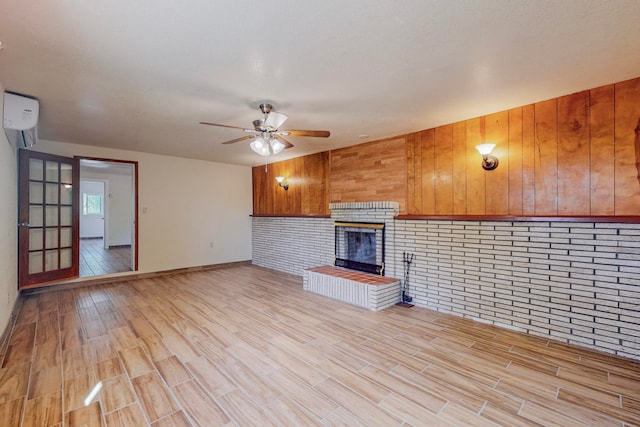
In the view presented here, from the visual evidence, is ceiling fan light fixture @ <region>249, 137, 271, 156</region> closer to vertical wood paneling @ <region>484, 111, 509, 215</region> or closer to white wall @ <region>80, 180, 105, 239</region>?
vertical wood paneling @ <region>484, 111, 509, 215</region>

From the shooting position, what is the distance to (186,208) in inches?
239

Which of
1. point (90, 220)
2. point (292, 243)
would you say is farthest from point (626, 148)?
point (90, 220)

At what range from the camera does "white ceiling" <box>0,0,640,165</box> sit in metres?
1.61

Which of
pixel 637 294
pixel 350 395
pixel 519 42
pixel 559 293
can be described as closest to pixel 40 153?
pixel 350 395

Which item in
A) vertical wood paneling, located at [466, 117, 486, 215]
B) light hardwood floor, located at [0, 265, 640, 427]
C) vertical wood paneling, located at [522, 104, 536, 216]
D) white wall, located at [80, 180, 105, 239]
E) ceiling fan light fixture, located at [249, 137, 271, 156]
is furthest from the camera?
white wall, located at [80, 180, 105, 239]

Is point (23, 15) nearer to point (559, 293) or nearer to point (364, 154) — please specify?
point (364, 154)

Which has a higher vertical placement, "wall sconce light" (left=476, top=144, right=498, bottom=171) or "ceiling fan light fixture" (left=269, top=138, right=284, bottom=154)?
"ceiling fan light fixture" (left=269, top=138, right=284, bottom=154)

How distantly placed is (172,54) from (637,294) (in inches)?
166

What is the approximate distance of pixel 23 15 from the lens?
5.34ft

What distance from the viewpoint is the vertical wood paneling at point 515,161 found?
3.07m

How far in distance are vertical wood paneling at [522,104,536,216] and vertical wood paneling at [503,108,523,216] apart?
0.12 feet

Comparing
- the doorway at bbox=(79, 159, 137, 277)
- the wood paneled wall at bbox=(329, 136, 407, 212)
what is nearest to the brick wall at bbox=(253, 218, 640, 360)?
the wood paneled wall at bbox=(329, 136, 407, 212)

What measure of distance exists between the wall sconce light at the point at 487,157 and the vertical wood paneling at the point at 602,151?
0.80m

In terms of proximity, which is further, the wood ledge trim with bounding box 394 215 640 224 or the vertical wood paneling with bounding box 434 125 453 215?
the vertical wood paneling with bounding box 434 125 453 215
